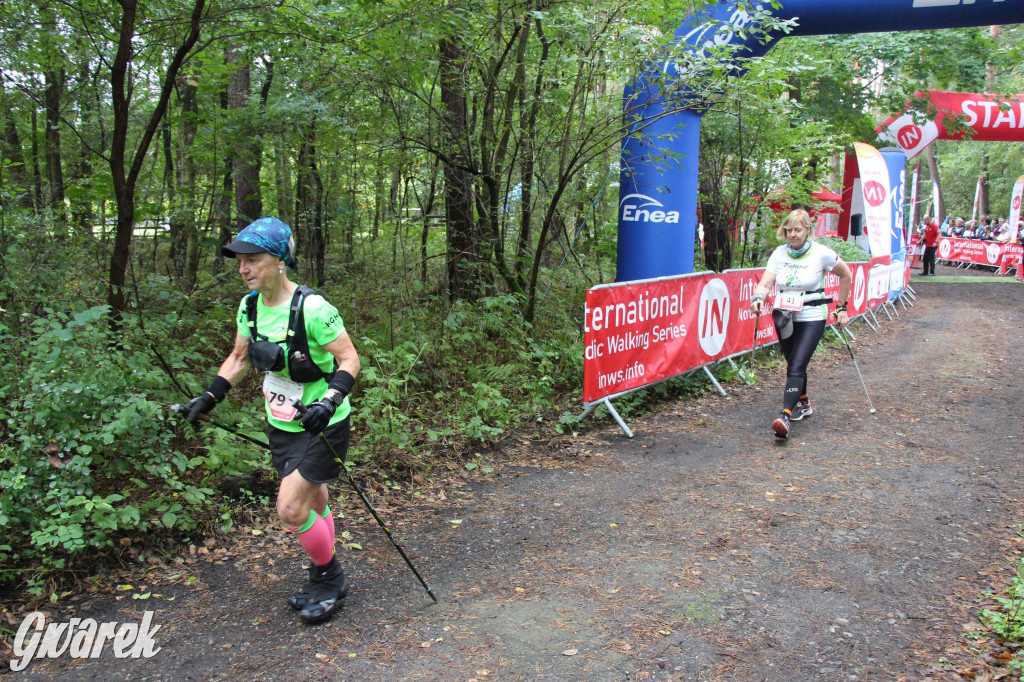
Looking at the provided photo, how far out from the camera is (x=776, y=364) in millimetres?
10711

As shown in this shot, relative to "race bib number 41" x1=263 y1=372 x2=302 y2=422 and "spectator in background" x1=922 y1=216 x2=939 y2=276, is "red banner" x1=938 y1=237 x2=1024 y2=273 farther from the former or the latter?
"race bib number 41" x1=263 y1=372 x2=302 y2=422

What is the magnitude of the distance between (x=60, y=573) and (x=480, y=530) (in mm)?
2483

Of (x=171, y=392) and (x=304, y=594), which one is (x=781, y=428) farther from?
(x=171, y=392)

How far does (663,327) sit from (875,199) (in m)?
10.4

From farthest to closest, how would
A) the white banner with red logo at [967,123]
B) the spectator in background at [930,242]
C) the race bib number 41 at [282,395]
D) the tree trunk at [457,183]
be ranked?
1. the spectator in background at [930,242]
2. the white banner with red logo at [967,123]
3. the tree trunk at [457,183]
4. the race bib number 41 at [282,395]

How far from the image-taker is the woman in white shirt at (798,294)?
7.04 meters

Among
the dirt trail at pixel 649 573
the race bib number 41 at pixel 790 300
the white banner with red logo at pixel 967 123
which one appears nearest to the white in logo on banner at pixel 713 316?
the race bib number 41 at pixel 790 300

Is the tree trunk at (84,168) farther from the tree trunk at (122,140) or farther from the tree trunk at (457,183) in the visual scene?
the tree trunk at (457,183)

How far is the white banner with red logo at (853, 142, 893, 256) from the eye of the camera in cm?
1534

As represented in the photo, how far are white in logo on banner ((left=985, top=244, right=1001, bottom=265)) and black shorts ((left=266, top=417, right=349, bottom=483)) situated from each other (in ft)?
105

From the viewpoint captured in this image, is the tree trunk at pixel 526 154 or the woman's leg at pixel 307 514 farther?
the tree trunk at pixel 526 154

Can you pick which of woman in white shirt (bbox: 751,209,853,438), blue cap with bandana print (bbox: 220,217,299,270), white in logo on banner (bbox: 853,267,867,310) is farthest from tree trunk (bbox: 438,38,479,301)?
white in logo on banner (bbox: 853,267,867,310)

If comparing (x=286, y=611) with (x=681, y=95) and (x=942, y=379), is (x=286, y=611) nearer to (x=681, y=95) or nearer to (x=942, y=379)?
(x=681, y=95)

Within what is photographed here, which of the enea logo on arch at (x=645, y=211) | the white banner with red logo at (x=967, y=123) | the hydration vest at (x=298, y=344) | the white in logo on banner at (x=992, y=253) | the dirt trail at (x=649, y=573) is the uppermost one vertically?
the white banner with red logo at (x=967, y=123)
